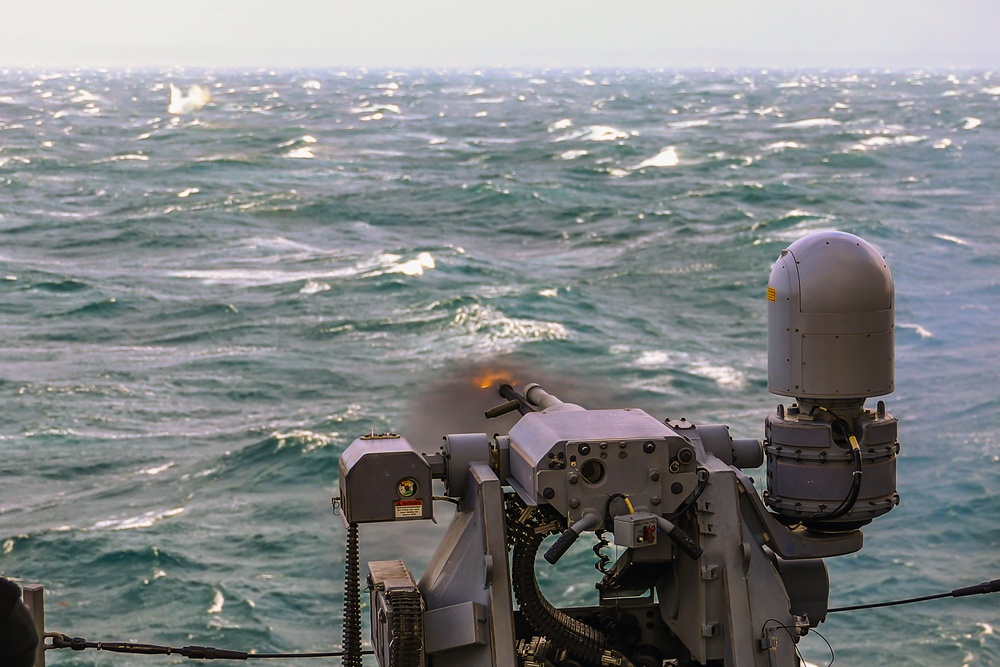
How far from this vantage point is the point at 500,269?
4122 cm

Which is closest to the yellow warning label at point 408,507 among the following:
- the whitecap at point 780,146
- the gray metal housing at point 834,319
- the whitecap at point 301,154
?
the gray metal housing at point 834,319

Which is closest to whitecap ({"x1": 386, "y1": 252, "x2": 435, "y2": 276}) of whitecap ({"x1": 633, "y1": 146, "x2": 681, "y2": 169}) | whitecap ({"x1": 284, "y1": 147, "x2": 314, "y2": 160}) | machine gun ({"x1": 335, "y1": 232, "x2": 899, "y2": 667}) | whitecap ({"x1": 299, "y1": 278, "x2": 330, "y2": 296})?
whitecap ({"x1": 299, "y1": 278, "x2": 330, "y2": 296})

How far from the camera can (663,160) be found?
7388cm

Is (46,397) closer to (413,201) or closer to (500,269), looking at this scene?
(500,269)

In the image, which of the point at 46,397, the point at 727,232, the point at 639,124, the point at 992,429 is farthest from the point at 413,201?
the point at 639,124

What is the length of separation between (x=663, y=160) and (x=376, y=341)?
43.3 meters

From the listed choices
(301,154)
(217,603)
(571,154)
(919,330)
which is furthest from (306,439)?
(301,154)

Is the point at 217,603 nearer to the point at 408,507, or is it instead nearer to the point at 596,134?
the point at 408,507

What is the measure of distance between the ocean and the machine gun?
1.61 m

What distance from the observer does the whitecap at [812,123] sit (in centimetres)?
9856

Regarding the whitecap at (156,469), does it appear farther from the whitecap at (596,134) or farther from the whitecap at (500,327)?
the whitecap at (596,134)

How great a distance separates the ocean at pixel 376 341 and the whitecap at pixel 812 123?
868 inches

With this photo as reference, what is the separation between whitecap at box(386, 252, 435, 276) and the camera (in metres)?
40.2

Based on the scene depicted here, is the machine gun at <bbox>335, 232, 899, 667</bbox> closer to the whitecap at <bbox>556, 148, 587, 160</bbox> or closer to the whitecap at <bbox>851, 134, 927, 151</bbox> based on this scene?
the whitecap at <bbox>556, 148, 587, 160</bbox>
